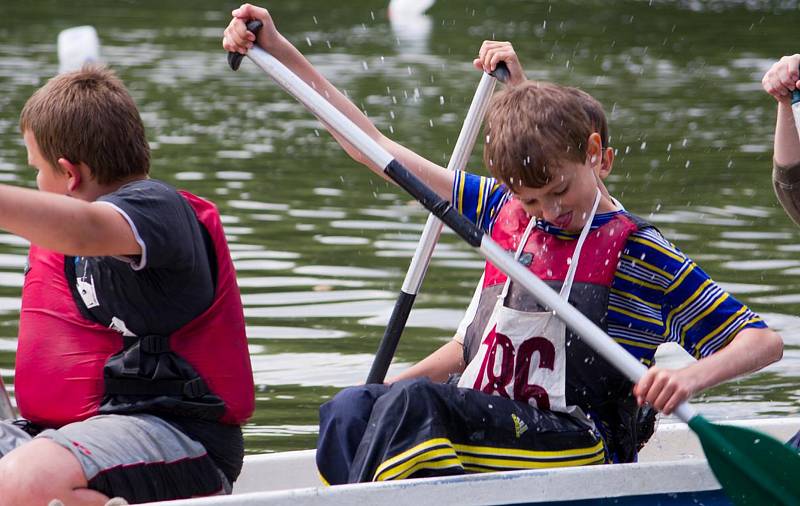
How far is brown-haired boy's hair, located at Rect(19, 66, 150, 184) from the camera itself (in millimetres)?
3367

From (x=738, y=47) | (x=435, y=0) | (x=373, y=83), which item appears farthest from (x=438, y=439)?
(x=435, y=0)

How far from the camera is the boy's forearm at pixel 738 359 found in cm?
323

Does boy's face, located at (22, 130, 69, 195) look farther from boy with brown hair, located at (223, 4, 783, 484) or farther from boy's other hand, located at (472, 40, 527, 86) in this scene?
boy's other hand, located at (472, 40, 527, 86)

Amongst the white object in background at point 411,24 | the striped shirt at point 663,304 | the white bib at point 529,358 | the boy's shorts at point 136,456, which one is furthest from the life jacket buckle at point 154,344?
the white object in background at point 411,24

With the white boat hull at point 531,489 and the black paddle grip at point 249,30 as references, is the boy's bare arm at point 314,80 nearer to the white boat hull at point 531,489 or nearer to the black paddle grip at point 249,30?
the black paddle grip at point 249,30

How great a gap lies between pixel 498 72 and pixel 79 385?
1345mm

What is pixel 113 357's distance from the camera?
11.0 ft

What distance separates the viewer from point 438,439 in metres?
3.23

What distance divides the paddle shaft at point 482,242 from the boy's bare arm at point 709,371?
0.04m

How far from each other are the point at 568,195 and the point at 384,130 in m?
9.06

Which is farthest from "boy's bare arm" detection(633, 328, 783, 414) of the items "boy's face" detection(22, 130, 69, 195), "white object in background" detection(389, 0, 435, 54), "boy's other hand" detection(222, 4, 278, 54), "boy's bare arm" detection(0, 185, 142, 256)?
"white object in background" detection(389, 0, 435, 54)

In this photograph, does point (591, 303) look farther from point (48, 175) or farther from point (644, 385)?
point (48, 175)

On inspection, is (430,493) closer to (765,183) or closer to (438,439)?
(438,439)

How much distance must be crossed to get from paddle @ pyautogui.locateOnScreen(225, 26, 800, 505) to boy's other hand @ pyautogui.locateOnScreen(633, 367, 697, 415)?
29 millimetres
